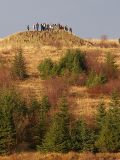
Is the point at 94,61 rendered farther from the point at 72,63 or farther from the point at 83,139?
the point at 83,139

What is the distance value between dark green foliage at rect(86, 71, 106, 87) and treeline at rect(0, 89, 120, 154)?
10.3 m

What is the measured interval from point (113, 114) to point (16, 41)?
115 ft

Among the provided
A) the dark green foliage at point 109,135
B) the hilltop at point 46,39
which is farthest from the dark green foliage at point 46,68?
the hilltop at point 46,39

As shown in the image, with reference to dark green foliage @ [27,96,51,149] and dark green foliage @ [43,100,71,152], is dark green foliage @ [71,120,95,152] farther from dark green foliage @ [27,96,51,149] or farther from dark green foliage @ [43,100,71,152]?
dark green foliage @ [27,96,51,149]

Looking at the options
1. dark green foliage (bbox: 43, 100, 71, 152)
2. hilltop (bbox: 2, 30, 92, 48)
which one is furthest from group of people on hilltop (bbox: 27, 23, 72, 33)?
dark green foliage (bbox: 43, 100, 71, 152)

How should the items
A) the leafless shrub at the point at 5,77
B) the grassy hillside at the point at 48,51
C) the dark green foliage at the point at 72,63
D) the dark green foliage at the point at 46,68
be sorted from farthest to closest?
1. the dark green foliage at the point at 72,63
2. the dark green foliage at the point at 46,68
3. the leafless shrub at the point at 5,77
4. the grassy hillside at the point at 48,51

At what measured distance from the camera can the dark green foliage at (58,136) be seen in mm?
30969

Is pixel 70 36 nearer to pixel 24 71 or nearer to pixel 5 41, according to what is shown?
pixel 5 41

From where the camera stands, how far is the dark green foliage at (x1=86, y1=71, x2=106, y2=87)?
44.1 metres

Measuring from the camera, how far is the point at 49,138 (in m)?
31.0

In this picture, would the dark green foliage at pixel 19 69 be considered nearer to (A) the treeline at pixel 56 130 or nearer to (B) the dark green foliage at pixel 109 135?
(A) the treeline at pixel 56 130

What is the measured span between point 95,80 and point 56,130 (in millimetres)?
13470

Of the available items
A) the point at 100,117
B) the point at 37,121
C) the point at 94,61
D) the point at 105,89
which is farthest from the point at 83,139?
the point at 94,61

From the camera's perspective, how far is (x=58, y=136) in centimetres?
3117
